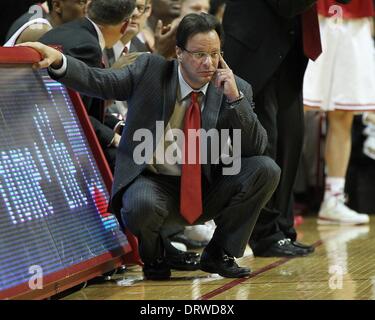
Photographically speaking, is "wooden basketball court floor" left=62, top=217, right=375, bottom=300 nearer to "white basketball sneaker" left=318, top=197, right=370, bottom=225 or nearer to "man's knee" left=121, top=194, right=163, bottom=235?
"man's knee" left=121, top=194, right=163, bottom=235

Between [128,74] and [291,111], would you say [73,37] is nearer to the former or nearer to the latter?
[128,74]

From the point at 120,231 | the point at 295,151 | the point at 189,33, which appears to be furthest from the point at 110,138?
the point at 295,151

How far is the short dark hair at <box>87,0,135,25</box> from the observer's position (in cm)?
428

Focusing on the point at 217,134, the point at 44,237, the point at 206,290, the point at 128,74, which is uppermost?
the point at 128,74

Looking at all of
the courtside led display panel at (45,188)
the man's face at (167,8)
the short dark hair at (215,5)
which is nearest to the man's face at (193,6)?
the man's face at (167,8)

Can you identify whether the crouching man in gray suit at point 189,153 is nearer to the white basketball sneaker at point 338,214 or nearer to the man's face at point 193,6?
the man's face at point 193,6

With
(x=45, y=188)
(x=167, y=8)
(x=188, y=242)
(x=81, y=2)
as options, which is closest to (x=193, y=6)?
(x=167, y=8)

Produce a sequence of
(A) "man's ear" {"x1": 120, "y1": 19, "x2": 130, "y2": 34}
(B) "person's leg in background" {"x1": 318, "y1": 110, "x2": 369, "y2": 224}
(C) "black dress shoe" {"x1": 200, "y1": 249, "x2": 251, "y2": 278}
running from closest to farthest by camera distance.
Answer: (C) "black dress shoe" {"x1": 200, "y1": 249, "x2": 251, "y2": 278} → (A) "man's ear" {"x1": 120, "y1": 19, "x2": 130, "y2": 34} → (B) "person's leg in background" {"x1": 318, "y1": 110, "x2": 369, "y2": 224}

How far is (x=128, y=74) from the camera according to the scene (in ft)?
12.5

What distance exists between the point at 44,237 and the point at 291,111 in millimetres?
1761

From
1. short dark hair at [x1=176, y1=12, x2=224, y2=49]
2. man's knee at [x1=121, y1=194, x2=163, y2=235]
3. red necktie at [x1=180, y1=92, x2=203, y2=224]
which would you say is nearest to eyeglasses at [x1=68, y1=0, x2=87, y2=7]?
short dark hair at [x1=176, y1=12, x2=224, y2=49]

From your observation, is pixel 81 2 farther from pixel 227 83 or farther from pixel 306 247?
pixel 306 247

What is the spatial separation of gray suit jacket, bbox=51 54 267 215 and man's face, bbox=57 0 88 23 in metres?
0.89

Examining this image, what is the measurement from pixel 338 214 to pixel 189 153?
225cm
